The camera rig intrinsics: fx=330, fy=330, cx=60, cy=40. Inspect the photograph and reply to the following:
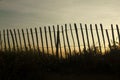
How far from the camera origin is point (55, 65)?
15.0 m

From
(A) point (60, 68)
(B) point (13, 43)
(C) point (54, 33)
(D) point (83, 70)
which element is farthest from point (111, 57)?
(B) point (13, 43)

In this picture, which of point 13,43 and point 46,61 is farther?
point 13,43

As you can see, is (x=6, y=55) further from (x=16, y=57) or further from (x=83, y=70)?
(x=83, y=70)

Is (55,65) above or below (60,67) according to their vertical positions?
above

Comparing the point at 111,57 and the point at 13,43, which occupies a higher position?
the point at 13,43

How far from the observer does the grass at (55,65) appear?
12.2 meters

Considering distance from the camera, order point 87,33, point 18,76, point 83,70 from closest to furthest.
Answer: point 18,76 < point 83,70 < point 87,33

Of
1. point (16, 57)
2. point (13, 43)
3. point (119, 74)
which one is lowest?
point (119, 74)

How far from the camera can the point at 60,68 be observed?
1488 centimetres

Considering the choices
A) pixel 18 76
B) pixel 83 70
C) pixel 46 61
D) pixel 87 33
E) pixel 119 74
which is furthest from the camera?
pixel 87 33

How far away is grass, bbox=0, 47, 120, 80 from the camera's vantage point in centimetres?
1220

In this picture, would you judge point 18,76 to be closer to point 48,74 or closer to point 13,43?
point 48,74

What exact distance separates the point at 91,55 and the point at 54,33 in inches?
160

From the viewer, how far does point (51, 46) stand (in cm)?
1878
